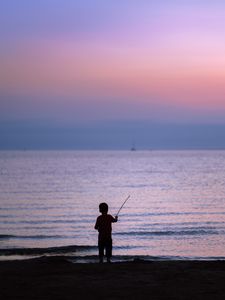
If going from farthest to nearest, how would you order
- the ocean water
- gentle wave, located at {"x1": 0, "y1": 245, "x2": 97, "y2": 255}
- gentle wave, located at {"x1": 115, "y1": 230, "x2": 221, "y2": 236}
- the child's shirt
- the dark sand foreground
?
gentle wave, located at {"x1": 115, "y1": 230, "x2": 221, "y2": 236} → the ocean water → gentle wave, located at {"x1": 0, "y1": 245, "x2": 97, "y2": 255} → the child's shirt → the dark sand foreground

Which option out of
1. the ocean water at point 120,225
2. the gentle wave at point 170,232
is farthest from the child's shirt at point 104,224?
the gentle wave at point 170,232

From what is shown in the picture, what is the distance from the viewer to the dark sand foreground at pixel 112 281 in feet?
28.2

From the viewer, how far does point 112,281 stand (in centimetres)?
961

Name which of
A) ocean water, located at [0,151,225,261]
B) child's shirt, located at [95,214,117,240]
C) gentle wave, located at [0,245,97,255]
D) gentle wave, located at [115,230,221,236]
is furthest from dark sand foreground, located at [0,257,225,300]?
gentle wave, located at [115,230,221,236]

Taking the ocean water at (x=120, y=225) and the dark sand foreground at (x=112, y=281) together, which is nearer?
the dark sand foreground at (x=112, y=281)

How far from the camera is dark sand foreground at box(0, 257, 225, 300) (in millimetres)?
8602

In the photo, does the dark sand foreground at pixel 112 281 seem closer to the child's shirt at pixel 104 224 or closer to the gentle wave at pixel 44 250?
the child's shirt at pixel 104 224

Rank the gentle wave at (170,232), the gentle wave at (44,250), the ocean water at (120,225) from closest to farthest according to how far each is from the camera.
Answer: the gentle wave at (44,250) → the ocean water at (120,225) → the gentle wave at (170,232)

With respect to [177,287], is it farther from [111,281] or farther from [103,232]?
[103,232]

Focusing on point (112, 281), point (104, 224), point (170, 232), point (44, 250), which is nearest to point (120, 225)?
point (170, 232)

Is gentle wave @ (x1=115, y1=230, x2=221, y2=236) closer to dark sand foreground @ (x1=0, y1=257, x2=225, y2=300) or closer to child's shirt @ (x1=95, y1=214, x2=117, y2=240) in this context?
dark sand foreground @ (x1=0, y1=257, x2=225, y2=300)

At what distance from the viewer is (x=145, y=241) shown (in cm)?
2292

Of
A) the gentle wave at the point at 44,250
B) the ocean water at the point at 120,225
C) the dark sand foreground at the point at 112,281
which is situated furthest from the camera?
the ocean water at the point at 120,225

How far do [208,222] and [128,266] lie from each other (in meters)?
18.6
